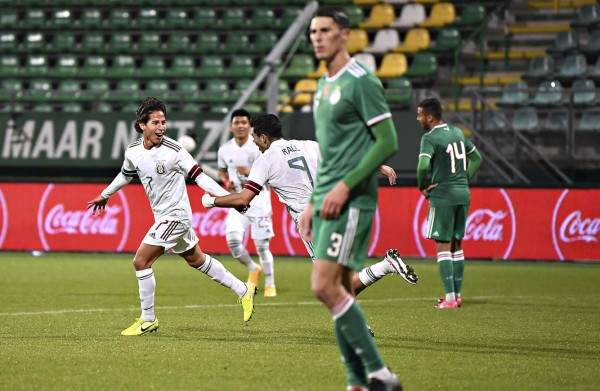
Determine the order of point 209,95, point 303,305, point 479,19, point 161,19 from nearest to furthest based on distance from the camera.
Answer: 1. point 303,305
2. point 209,95
3. point 479,19
4. point 161,19

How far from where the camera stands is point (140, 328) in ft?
33.5

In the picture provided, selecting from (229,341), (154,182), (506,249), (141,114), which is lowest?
(506,249)

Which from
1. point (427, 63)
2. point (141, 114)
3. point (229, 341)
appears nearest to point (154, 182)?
point (141, 114)

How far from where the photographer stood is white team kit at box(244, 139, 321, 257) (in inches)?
423

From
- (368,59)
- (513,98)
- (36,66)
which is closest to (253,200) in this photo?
(513,98)

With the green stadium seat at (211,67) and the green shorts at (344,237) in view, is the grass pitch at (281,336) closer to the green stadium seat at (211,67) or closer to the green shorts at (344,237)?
the green shorts at (344,237)

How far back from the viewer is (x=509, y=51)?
84.9 ft

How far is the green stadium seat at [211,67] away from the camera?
86.8 feet

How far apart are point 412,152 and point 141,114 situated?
11619 mm

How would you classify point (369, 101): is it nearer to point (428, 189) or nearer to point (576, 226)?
point (428, 189)

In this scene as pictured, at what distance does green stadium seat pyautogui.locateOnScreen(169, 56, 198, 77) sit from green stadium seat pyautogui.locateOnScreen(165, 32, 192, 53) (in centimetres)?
35

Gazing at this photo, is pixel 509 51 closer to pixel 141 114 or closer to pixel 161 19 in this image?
pixel 161 19

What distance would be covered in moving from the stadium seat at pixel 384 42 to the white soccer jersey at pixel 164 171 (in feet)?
53.0

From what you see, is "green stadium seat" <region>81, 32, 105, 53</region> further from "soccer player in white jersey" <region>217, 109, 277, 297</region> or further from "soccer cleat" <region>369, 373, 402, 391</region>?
"soccer cleat" <region>369, 373, 402, 391</region>
